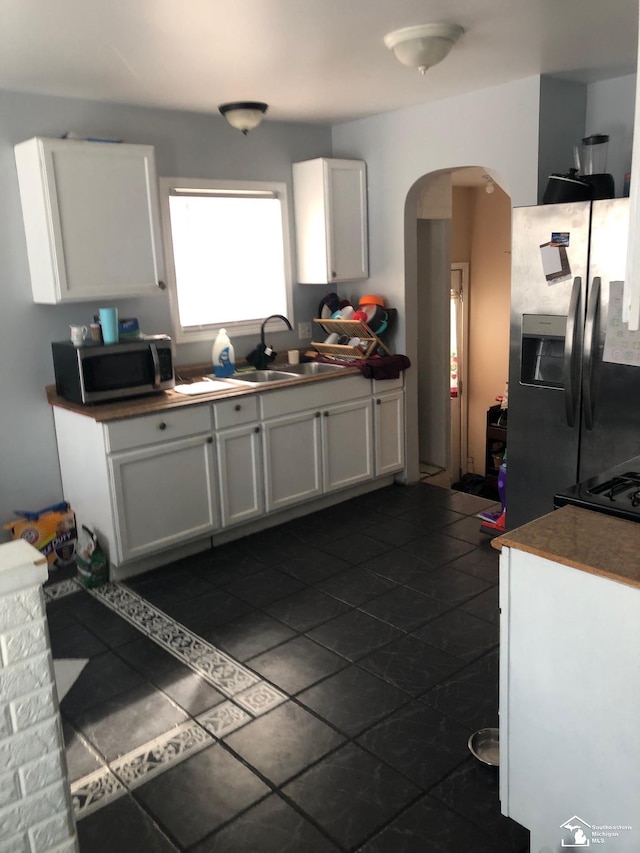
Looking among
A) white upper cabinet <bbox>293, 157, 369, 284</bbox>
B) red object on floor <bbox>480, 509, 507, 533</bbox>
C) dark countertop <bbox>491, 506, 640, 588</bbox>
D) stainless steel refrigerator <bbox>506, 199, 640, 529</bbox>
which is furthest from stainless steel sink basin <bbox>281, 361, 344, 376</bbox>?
dark countertop <bbox>491, 506, 640, 588</bbox>

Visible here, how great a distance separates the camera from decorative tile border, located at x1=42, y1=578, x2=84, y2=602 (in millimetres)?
3408

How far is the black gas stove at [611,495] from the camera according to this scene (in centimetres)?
187

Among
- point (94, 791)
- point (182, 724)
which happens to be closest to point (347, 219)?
point (182, 724)


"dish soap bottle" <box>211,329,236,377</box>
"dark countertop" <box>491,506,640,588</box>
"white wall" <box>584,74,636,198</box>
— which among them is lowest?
"dark countertop" <box>491,506,640,588</box>

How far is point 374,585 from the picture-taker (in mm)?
3402

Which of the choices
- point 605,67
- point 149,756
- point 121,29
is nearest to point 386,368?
point 605,67

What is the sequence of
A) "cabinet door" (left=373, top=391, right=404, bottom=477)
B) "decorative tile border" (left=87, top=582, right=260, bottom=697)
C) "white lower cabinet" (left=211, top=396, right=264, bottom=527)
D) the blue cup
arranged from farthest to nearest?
"cabinet door" (left=373, top=391, right=404, bottom=477), "white lower cabinet" (left=211, top=396, right=264, bottom=527), the blue cup, "decorative tile border" (left=87, top=582, right=260, bottom=697)

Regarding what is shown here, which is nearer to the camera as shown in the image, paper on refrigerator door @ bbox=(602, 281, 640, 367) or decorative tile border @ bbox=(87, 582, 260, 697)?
decorative tile border @ bbox=(87, 582, 260, 697)

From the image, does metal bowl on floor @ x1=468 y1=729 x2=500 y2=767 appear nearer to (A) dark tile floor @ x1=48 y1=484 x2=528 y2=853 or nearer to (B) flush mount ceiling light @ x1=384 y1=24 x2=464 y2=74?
(A) dark tile floor @ x1=48 y1=484 x2=528 y2=853

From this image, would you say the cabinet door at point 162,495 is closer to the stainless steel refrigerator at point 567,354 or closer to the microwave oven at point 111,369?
the microwave oven at point 111,369

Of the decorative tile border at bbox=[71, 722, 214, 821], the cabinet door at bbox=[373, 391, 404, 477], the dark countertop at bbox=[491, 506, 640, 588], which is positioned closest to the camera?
the dark countertop at bbox=[491, 506, 640, 588]

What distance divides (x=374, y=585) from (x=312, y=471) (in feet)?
3.32

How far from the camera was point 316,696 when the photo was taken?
2582 mm

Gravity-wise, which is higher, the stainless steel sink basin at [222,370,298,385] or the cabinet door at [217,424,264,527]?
the stainless steel sink basin at [222,370,298,385]
